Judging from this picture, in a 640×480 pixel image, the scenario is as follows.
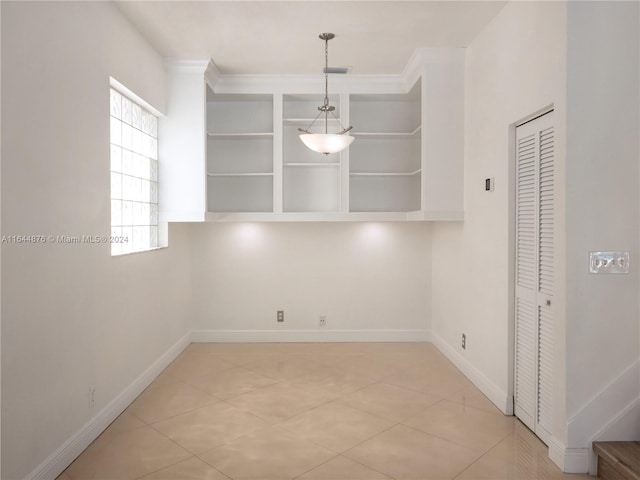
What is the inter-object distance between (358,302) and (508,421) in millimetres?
2446

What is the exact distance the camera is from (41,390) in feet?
8.02

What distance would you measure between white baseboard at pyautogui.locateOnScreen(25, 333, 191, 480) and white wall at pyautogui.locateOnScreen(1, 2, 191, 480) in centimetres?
5

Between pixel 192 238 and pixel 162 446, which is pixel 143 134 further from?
pixel 162 446

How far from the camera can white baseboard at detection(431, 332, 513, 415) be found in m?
3.44

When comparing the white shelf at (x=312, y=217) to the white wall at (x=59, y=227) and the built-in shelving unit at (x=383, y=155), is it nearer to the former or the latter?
the built-in shelving unit at (x=383, y=155)

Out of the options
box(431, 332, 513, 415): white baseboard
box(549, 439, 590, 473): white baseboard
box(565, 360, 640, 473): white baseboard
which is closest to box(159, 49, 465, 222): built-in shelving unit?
box(431, 332, 513, 415): white baseboard

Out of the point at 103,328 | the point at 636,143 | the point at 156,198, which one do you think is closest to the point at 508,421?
the point at 636,143

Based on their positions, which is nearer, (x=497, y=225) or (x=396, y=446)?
(x=396, y=446)

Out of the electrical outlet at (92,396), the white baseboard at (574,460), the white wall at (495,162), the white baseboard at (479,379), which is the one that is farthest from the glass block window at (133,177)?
the white baseboard at (574,460)

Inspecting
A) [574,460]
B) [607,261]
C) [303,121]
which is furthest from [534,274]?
[303,121]

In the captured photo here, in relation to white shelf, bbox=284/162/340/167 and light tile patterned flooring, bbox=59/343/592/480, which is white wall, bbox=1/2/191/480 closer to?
light tile patterned flooring, bbox=59/343/592/480

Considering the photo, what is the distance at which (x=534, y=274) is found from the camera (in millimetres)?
3080

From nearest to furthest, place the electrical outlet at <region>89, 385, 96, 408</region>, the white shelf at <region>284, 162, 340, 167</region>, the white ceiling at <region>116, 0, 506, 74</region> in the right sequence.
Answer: the electrical outlet at <region>89, 385, 96, 408</region>
the white ceiling at <region>116, 0, 506, 74</region>
the white shelf at <region>284, 162, 340, 167</region>

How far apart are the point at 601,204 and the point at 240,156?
3806mm
